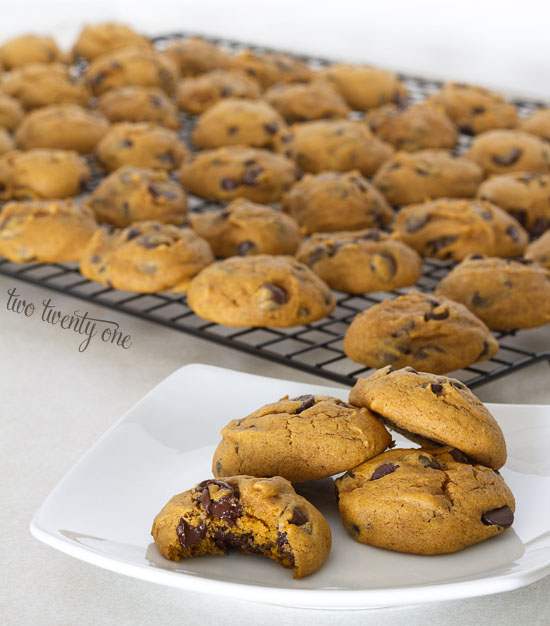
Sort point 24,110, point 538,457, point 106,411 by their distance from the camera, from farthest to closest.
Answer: point 24,110, point 106,411, point 538,457

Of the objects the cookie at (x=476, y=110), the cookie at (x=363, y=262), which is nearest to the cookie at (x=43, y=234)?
the cookie at (x=363, y=262)

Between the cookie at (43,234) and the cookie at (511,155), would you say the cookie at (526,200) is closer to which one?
the cookie at (511,155)

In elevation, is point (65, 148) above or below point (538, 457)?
below

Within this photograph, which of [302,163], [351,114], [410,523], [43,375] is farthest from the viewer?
[351,114]

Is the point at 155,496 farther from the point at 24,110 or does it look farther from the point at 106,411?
the point at 24,110

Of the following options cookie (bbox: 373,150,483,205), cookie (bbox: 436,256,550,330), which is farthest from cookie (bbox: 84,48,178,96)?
cookie (bbox: 436,256,550,330)

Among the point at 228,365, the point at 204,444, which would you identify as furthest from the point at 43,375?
the point at 204,444
